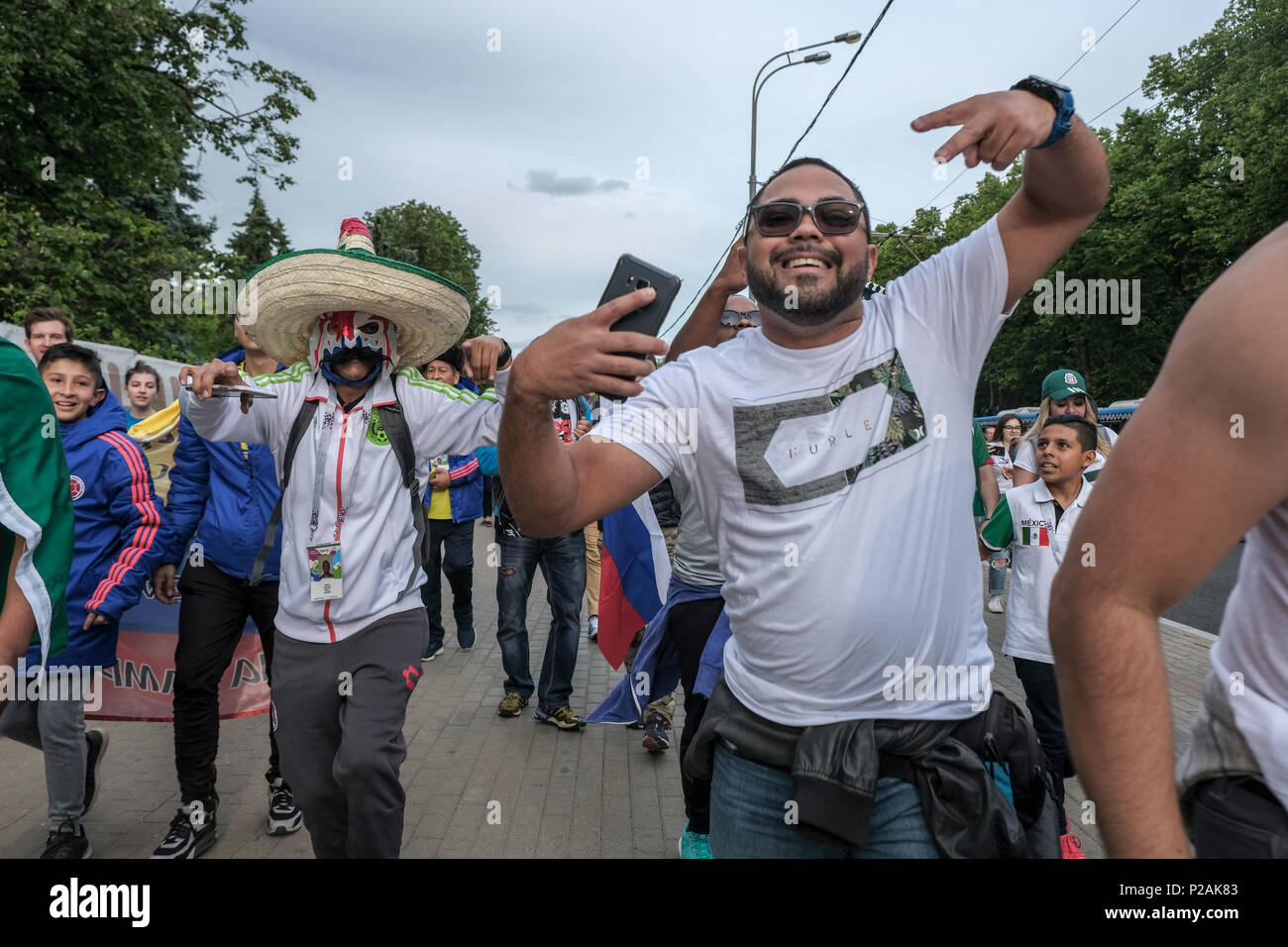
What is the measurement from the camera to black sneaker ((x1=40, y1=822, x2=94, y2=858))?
3.50 metres

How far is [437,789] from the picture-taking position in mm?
4418

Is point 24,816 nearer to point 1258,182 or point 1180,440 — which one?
point 1180,440

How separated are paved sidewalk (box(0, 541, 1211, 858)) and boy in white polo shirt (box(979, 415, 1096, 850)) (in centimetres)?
69

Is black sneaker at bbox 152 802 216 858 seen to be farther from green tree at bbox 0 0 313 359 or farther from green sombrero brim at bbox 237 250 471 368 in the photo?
green tree at bbox 0 0 313 359

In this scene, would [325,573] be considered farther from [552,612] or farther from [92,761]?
[552,612]

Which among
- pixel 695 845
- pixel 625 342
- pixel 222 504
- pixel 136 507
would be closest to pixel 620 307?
pixel 625 342

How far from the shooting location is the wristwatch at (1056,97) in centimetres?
171

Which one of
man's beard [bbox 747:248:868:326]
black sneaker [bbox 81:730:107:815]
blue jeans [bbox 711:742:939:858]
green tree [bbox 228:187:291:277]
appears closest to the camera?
blue jeans [bbox 711:742:939:858]

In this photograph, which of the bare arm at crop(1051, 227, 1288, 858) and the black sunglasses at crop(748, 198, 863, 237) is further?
the black sunglasses at crop(748, 198, 863, 237)

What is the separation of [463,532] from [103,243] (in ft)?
37.4

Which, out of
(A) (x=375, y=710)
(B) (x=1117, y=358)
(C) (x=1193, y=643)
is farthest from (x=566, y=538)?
(B) (x=1117, y=358)

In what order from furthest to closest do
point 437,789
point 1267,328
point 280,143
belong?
point 280,143 < point 437,789 < point 1267,328

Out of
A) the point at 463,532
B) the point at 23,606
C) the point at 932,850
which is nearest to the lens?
the point at 932,850

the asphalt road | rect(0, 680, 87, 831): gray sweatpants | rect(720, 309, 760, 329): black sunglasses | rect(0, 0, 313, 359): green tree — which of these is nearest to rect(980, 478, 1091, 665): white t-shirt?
rect(720, 309, 760, 329): black sunglasses
